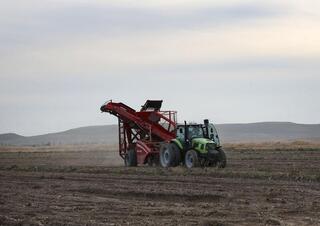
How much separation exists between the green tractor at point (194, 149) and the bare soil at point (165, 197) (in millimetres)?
2768

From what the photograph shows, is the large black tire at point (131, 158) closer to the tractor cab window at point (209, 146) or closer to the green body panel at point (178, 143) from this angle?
the green body panel at point (178, 143)

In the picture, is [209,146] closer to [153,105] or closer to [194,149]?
[194,149]

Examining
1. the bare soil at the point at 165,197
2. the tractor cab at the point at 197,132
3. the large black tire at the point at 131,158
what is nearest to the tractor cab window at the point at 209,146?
the tractor cab at the point at 197,132

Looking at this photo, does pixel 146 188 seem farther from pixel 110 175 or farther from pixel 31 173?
pixel 31 173

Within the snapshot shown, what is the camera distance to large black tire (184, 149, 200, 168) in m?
32.9

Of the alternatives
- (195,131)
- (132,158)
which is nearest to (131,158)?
(132,158)

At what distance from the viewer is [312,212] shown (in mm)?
Answer: 16000

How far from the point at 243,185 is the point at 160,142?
13.8m

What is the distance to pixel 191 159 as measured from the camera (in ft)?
109

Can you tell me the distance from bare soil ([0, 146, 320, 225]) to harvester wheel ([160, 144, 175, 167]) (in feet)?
11.3

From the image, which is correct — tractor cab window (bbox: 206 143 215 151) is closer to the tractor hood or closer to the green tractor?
the green tractor

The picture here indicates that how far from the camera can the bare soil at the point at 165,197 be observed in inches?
600

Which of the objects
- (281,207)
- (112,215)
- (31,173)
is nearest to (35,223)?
(112,215)

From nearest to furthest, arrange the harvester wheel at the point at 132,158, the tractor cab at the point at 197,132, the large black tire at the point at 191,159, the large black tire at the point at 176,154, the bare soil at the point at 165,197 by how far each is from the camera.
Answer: the bare soil at the point at 165,197 < the large black tire at the point at 191,159 < the large black tire at the point at 176,154 < the tractor cab at the point at 197,132 < the harvester wheel at the point at 132,158
